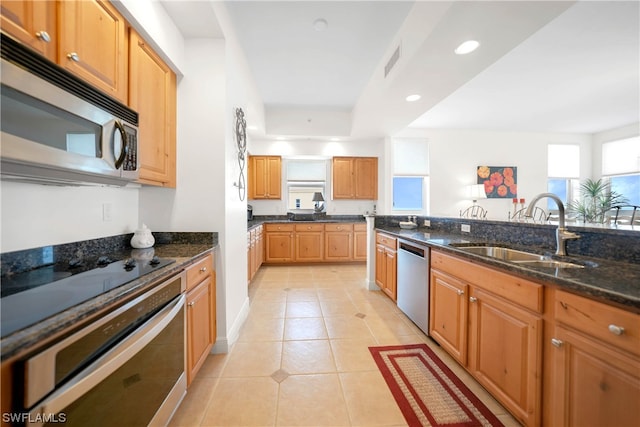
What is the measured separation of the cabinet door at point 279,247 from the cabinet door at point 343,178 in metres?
1.43

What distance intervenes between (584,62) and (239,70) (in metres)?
4.22

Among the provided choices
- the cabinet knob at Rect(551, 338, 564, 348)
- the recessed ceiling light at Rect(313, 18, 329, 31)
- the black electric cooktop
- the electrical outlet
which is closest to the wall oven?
the black electric cooktop

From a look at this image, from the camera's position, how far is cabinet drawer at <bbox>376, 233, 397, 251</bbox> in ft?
9.68

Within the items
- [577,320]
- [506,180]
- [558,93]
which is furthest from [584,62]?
[577,320]

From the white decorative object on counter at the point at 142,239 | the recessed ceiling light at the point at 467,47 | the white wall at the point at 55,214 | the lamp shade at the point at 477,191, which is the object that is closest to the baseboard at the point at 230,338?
the white decorative object on counter at the point at 142,239

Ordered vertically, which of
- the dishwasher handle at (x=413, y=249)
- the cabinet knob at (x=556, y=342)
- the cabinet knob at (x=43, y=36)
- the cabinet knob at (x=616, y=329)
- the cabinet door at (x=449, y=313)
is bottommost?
the cabinet door at (x=449, y=313)

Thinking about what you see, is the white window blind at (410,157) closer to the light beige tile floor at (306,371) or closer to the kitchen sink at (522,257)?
the light beige tile floor at (306,371)

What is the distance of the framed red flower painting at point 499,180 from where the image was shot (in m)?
5.62

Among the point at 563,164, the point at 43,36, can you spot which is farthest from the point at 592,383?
the point at 563,164

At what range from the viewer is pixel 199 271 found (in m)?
1.68

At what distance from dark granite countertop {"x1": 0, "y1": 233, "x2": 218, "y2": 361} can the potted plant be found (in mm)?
7731

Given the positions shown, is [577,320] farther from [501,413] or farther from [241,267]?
[241,267]

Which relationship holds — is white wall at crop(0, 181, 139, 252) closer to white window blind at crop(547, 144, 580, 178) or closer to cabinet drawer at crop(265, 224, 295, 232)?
cabinet drawer at crop(265, 224, 295, 232)

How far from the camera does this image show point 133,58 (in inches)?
60.6
